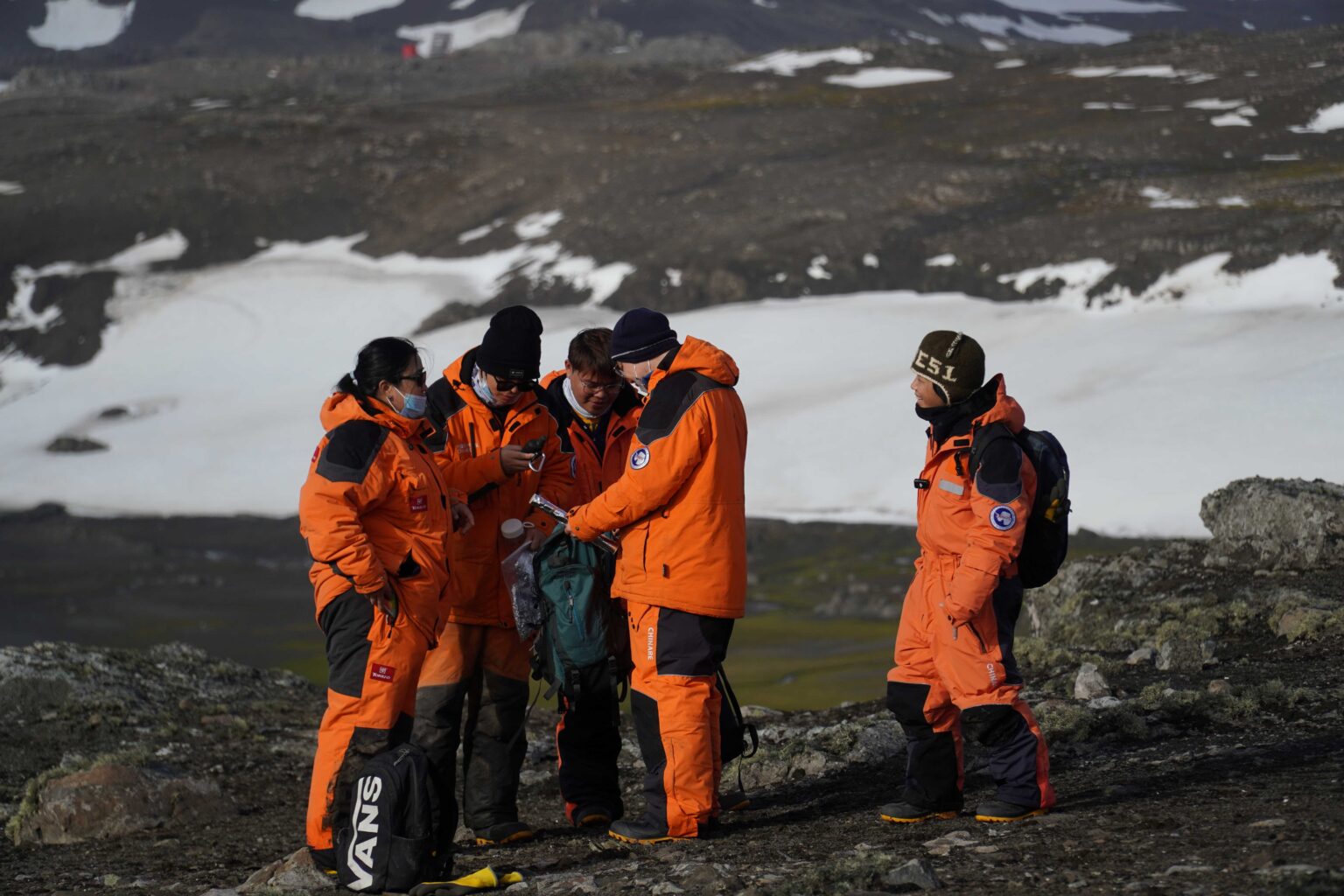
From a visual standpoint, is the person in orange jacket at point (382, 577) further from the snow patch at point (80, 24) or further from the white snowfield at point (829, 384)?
the snow patch at point (80, 24)

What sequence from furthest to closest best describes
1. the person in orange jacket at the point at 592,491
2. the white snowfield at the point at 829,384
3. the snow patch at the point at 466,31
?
the snow patch at the point at 466,31 < the white snowfield at the point at 829,384 < the person in orange jacket at the point at 592,491

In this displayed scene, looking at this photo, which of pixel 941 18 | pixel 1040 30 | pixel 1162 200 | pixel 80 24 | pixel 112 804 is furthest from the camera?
pixel 1040 30

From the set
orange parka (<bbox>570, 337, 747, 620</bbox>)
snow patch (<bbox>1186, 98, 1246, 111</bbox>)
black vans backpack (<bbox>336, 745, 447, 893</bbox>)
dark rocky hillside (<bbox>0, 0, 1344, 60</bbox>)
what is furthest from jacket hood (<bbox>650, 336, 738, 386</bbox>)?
dark rocky hillside (<bbox>0, 0, 1344, 60</bbox>)


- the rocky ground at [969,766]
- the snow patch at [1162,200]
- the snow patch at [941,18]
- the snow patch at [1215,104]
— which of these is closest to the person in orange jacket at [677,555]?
the rocky ground at [969,766]

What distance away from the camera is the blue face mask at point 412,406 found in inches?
215

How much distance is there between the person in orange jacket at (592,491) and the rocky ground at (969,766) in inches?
8.1

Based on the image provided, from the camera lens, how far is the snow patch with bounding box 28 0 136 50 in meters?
108

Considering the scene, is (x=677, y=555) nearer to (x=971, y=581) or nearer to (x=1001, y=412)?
(x=971, y=581)

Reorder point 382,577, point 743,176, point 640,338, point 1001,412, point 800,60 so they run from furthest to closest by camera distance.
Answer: point 800,60
point 743,176
point 640,338
point 382,577
point 1001,412

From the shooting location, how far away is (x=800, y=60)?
66.1 m

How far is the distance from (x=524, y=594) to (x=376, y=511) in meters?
0.69

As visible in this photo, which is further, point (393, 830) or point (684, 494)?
point (684, 494)

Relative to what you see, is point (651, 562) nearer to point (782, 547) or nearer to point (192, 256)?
point (782, 547)

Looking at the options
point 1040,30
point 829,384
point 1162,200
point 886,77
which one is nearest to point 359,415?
point 829,384
